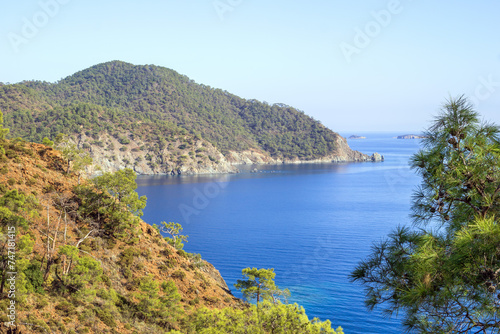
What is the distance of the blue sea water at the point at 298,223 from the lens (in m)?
40.8

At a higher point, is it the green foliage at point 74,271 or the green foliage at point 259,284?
the green foliage at point 74,271

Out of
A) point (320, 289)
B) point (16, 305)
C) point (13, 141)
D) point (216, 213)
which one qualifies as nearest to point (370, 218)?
point (216, 213)

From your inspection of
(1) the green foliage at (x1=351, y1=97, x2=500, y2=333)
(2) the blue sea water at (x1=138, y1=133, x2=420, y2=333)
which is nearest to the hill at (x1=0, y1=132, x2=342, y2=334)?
(1) the green foliage at (x1=351, y1=97, x2=500, y2=333)

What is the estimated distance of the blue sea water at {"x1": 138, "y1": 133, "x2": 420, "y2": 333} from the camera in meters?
40.8

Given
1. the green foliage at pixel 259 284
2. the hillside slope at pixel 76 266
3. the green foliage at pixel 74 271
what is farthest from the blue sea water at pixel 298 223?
the green foliage at pixel 74 271

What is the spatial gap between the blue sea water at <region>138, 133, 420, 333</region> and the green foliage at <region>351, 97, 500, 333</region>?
8.57m

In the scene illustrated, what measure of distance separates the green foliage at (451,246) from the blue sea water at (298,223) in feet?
28.1

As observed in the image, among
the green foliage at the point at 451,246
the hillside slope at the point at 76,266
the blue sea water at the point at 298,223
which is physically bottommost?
the blue sea water at the point at 298,223

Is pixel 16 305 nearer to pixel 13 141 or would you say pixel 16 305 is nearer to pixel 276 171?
pixel 13 141

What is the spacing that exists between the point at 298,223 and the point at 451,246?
2699 inches

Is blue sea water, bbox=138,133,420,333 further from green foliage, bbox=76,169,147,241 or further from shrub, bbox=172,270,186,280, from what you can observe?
green foliage, bbox=76,169,147,241

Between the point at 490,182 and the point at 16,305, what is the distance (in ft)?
65.2

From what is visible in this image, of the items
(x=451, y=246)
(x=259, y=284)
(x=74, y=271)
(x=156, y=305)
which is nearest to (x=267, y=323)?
(x=451, y=246)

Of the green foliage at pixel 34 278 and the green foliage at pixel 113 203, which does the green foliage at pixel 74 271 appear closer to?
the green foliage at pixel 34 278
